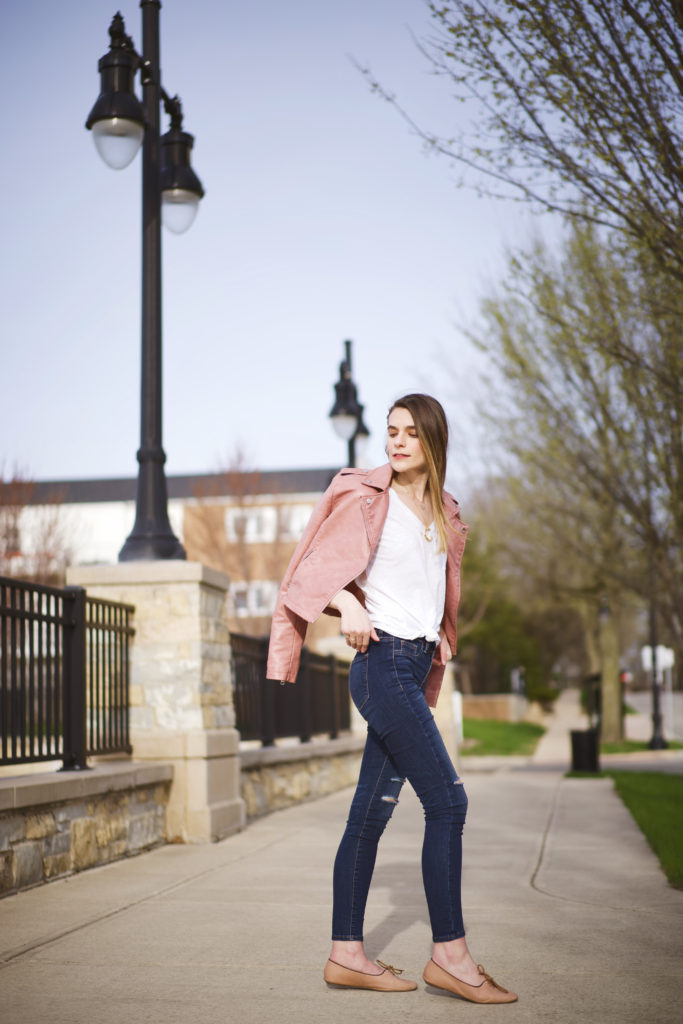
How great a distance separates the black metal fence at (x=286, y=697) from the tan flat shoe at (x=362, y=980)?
14.1ft

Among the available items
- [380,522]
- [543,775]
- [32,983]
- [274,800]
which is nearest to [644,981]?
[380,522]

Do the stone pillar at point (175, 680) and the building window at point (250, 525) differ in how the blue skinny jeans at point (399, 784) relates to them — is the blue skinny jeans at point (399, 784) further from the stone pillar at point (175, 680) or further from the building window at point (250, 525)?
the building window at point (250, 525)

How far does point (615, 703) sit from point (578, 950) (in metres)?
27.4

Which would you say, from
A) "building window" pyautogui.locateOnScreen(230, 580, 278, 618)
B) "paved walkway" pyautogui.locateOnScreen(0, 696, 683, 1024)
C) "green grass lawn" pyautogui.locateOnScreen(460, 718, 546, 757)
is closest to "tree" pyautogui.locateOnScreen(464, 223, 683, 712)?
"paved walkway" pyautogui.locateOnScreen(0, 696, 683, 1024)

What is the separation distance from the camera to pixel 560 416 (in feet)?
53.8

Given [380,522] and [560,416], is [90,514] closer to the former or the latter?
[560,416]

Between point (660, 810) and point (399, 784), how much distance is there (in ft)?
24.9

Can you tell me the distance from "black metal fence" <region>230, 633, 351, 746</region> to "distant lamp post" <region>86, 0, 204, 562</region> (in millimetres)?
1446

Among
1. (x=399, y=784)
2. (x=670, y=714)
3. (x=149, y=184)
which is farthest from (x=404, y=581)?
(x=670, y=714)

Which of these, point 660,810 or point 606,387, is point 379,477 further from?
point 606,387

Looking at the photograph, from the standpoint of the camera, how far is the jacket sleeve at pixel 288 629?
376 cm

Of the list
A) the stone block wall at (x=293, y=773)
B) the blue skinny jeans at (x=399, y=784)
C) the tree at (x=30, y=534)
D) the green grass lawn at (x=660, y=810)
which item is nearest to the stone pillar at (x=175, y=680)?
the stone block wall at (x=293, y=773)

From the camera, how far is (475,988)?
11.8 feet

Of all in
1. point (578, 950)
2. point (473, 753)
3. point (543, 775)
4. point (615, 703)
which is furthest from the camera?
point (615, 703)
